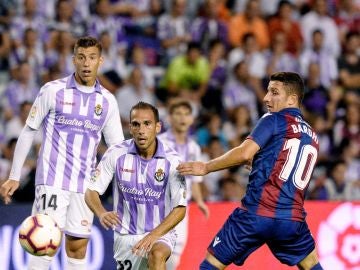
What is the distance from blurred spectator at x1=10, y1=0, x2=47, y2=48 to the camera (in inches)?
537

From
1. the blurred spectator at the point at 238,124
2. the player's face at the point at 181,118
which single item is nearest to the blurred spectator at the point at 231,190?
the blurred spectator at the point at 238,124

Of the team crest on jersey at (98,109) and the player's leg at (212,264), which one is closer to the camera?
the player's leg at (212,264)

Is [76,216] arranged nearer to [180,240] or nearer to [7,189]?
[7,189]

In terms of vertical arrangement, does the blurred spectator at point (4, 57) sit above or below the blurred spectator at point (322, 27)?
below

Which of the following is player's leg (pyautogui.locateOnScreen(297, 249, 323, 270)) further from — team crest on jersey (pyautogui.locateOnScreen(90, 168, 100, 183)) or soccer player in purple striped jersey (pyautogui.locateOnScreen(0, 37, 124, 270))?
soccer player in purple striped jersey (pyautogui.locateOnScreen(0, 37, 124, 270))

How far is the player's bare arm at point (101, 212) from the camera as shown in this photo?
752 cm

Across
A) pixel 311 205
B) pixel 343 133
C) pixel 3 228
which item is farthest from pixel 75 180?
pixel 343 133

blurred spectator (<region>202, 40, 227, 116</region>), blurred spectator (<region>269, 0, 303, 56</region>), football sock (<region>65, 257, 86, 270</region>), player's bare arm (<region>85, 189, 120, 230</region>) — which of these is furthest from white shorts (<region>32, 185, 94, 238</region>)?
blurred spectator (<region>269, 0, 303, 56</region>)

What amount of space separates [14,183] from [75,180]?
21.1 inches

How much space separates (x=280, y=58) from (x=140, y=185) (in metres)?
7.36

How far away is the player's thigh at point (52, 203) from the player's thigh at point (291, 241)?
6.07 ft

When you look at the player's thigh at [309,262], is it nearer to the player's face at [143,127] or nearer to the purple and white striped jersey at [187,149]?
the player's face at [143,127]

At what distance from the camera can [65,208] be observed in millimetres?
8562

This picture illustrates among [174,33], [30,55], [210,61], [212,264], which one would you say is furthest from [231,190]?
[212,264]
